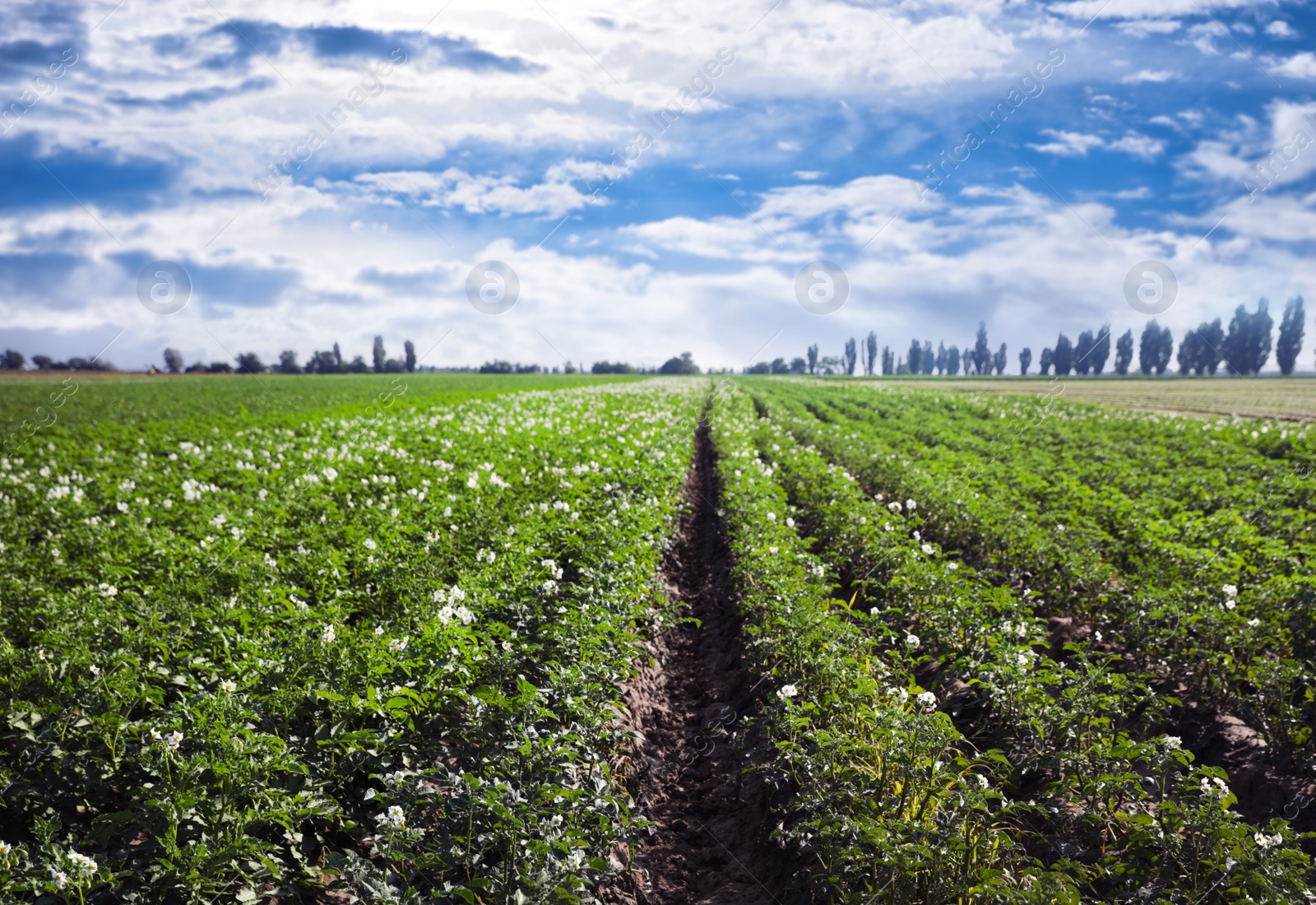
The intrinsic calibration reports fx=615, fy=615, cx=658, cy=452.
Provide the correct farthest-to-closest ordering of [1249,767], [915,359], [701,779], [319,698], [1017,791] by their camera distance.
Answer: [915,359] → [701,779] → [1249,767] → [1017,791] → [319,698]

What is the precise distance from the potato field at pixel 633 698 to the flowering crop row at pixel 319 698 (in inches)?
1.2

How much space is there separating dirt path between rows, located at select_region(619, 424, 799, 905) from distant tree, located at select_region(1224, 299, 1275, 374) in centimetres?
11328

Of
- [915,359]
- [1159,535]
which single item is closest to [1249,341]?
[915,359]

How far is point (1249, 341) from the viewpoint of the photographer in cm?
8662

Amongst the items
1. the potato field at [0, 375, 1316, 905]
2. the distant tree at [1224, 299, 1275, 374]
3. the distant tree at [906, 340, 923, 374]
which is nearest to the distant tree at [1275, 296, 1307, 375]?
the distant tree at [1224, 299, 1275, 374]

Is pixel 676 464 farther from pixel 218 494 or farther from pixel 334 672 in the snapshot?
pixel 334 672

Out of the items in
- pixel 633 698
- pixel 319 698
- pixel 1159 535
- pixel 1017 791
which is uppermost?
pixel 1159 535

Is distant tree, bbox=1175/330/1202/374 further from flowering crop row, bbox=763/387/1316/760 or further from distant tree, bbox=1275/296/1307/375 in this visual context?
flowering crop row, bbox=763/387/1316/760

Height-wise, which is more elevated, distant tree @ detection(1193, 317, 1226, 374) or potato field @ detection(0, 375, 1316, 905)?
distant tree @ detection(1193, 317, 1226, 374)

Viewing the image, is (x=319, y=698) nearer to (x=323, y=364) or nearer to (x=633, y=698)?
(x=633, y=698)

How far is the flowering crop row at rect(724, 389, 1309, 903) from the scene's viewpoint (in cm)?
292

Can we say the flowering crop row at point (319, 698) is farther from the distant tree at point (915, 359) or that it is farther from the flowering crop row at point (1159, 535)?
the distant tree at point (915, 359)

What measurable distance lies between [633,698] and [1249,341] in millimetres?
117775

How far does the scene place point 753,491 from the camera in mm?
9938
